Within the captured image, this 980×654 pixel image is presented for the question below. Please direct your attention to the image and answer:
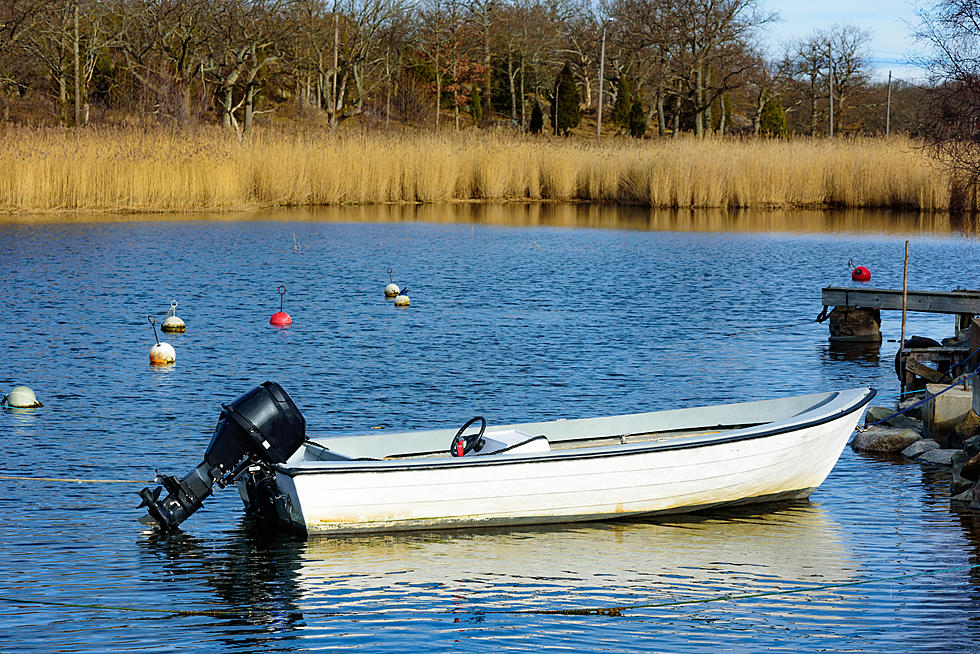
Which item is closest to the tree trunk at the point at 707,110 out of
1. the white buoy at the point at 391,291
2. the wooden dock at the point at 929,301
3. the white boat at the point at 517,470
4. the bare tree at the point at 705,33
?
the bare tree at the point at 705,33

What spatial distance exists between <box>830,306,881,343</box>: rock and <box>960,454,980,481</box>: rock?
25.5ft

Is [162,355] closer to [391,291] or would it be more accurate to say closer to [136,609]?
[391,291]

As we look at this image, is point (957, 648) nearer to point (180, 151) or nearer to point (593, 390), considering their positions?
point (593, 390)

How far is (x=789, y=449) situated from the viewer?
30.0ft

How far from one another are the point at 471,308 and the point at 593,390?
6236 millimetres

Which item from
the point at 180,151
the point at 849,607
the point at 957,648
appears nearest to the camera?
the point at 957,648

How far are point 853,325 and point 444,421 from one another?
24.6 feet

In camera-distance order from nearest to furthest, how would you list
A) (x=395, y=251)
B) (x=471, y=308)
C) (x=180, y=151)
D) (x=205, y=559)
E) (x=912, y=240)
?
(x=205, y=559), (x=471, y=308), (x=395, y=251), (x=912, y=240), (x=180, y=151)

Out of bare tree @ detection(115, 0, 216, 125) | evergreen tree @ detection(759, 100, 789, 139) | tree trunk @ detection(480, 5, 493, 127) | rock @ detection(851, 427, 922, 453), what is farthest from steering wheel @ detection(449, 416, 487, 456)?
tree trunk @ detection(480, 5, 493, 127)

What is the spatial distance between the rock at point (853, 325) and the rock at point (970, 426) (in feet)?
21.6

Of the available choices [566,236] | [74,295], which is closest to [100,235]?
[74,295]

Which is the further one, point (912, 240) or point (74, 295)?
point (912, 240)

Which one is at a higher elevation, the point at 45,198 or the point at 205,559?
the point at 45,198

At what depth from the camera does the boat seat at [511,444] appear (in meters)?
8.62
